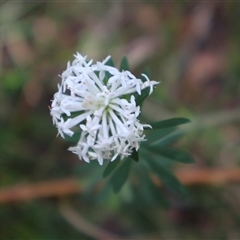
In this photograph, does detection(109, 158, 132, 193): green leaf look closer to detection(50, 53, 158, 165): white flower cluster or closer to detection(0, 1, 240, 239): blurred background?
detection(50, 53, 158, 165): white flower cluster

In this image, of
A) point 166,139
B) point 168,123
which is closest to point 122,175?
point 166,139

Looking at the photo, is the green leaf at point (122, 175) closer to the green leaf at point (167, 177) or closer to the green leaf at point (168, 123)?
the green leaf at point (167, 177)

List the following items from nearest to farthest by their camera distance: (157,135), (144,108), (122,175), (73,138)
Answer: (73,138)
(122,175)
(157,135)
(144,108)

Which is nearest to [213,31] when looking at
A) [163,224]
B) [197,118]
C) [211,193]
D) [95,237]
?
[197,118]

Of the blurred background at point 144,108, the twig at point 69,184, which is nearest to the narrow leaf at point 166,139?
the blurred background at point 144,108

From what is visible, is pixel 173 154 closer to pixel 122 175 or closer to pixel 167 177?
pixel 167 177
